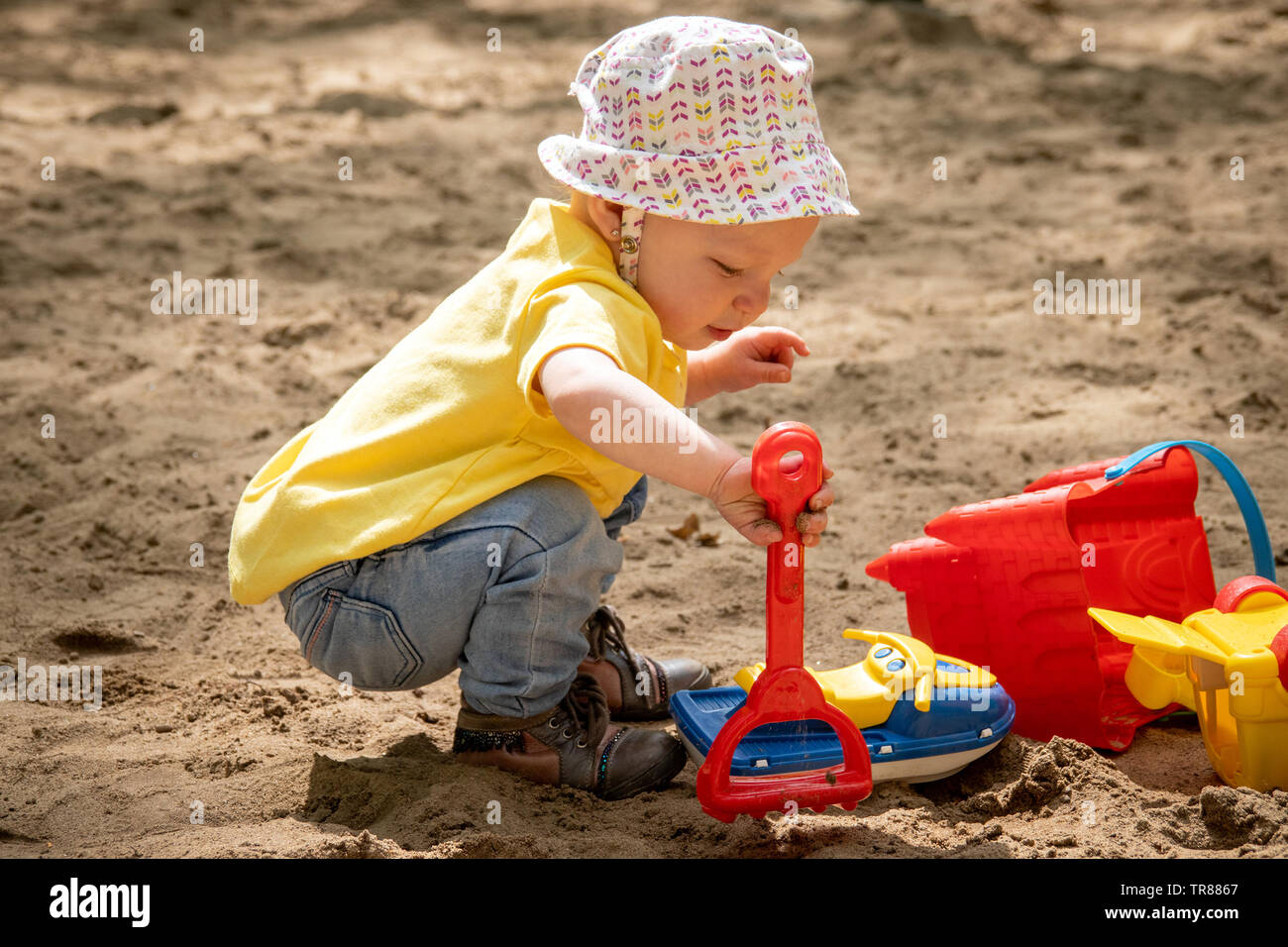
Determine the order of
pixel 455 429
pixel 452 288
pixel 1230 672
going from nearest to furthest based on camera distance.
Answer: pixel 1230 672, pixel 455 429, pixel 452 288

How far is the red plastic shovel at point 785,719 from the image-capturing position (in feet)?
5.27

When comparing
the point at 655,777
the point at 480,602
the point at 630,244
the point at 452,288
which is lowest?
the point at 655,777

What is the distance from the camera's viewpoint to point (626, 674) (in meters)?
2.09

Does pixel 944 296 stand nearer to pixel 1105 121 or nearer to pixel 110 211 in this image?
pixel 1105 121

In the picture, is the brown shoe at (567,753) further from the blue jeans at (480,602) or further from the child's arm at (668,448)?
the child's arm at (668,448)

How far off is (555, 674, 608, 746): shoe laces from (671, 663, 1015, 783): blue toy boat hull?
0.16 metres

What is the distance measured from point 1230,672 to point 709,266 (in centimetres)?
84

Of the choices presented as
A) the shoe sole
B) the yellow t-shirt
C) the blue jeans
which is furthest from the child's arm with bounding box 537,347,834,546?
the shoe sole

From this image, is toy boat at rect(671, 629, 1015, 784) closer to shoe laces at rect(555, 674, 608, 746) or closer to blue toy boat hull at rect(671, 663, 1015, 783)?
blue toy boat hull at rect(671, 663, 1015, 783)

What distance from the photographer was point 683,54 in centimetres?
168

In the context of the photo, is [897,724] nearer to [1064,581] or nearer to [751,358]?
[1064,581]

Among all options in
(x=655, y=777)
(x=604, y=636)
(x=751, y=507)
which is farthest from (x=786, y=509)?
(x=604, y=636)

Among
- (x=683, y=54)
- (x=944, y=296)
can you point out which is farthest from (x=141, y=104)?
(x=683, y=54)

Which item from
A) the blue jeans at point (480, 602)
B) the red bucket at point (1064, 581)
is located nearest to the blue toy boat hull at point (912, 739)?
the red bucket at point (1064, 581)
